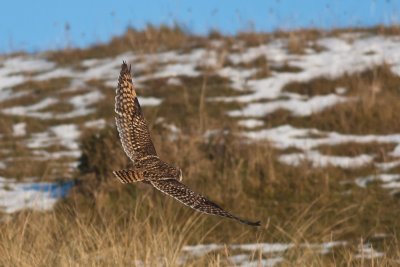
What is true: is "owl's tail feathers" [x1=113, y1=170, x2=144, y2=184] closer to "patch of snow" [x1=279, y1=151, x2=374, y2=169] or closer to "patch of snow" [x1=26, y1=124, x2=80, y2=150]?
"patch of snow" [x1=279, y1=151, x2=374, y2=169]

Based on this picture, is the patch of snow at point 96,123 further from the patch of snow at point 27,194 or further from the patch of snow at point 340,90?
the patch of snow at point 340,90

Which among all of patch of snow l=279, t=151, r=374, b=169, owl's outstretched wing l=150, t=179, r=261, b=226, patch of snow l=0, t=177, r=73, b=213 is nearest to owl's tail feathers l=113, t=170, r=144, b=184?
owl's outstretched wing l=150, t=179, r=261, b=226

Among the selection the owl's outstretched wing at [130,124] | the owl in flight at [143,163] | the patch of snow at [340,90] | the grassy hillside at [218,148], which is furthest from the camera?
the patch of snow at [340,90]

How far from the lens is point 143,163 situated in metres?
3.87

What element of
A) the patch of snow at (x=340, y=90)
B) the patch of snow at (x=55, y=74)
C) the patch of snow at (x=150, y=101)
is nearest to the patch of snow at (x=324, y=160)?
the patch of snow at (x=340, y=90)

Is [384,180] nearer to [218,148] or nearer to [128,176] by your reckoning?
[218,148]

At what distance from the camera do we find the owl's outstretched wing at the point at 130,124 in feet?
13.7

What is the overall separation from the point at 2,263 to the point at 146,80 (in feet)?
31.9

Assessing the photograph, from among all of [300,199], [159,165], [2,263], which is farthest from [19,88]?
[159,165]

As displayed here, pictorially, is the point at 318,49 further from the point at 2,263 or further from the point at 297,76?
the point at 2,263

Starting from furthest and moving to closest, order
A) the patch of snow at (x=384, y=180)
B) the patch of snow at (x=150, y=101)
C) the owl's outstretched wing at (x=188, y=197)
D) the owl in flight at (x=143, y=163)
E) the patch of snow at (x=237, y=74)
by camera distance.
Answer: the patch of snow at (x=237, y=74) < the patch of snow at (x=150, y=101) < the patch of snow at (x=384, y=180) < the owl in flight at (x=143, y=163) < the owl's outstretched wing at (x=188, y=197)

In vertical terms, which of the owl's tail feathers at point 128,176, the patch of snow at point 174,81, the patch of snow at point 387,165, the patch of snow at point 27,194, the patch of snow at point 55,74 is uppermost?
the patch of snow at point 55,74

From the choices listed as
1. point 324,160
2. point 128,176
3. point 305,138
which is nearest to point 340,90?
point 305,138

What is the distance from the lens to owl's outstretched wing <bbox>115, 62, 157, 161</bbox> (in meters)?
4.18
